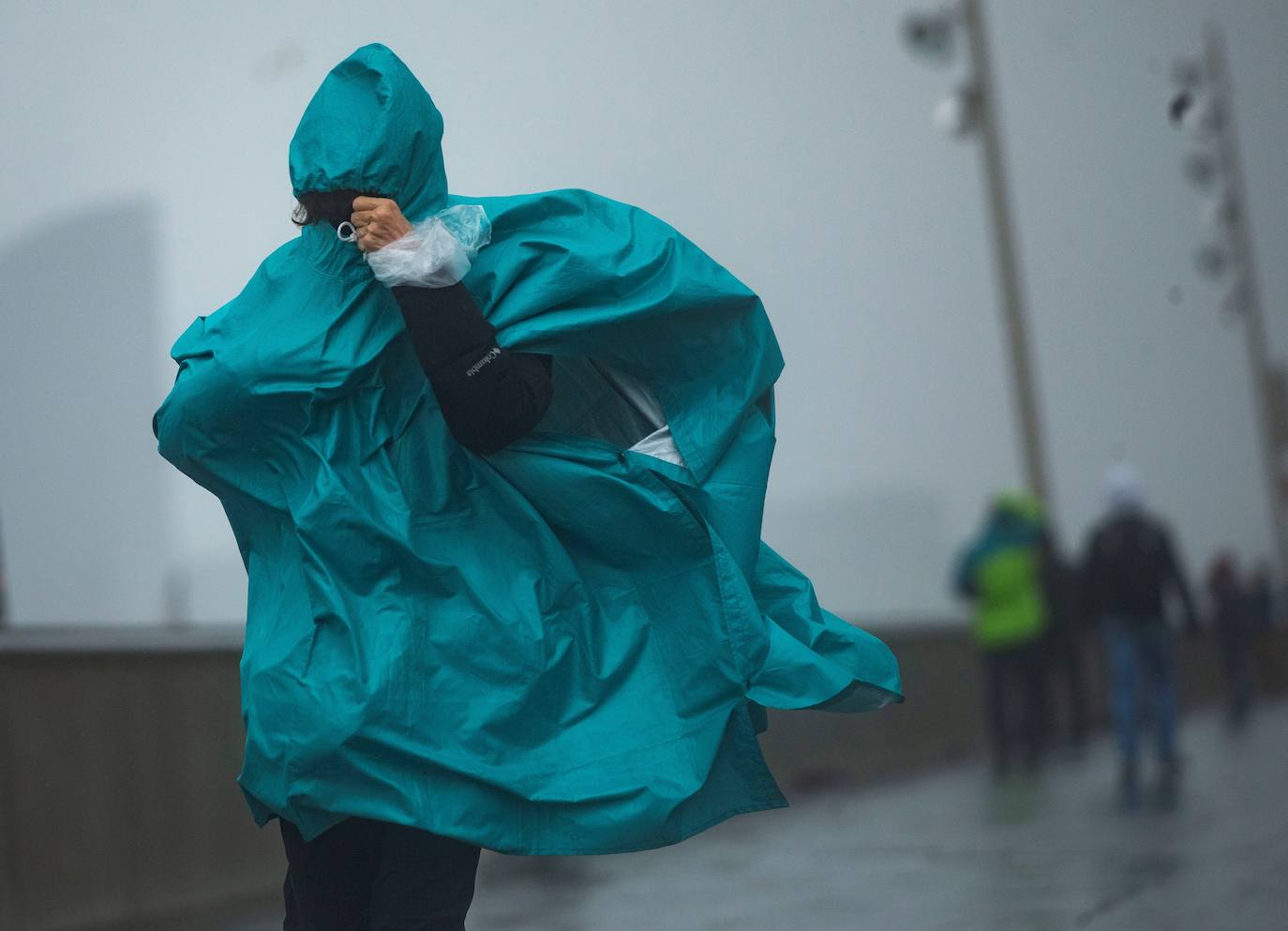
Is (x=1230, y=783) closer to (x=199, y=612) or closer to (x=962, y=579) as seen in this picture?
(x=962, y=579)

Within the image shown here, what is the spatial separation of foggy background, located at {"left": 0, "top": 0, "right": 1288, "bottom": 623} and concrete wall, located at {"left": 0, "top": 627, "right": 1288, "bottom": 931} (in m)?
0.18

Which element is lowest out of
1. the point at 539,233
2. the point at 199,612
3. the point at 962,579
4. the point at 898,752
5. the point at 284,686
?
the point at 898,752

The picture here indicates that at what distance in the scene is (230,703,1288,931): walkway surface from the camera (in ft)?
16.6

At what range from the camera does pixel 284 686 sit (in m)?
2.43

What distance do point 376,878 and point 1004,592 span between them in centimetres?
800

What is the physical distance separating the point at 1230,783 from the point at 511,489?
23.4 feet

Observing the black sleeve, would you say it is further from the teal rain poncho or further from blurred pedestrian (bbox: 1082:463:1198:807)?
blurred pedestrian (bbox: 1082:463:1198:807)

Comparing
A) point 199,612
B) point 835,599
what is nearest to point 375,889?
point 199,612

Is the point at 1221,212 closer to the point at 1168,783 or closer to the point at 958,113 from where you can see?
the point at 958,113

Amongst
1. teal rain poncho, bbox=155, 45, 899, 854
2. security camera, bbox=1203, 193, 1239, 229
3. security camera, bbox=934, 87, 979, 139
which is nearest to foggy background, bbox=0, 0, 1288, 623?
security camera, bbox=934, 87, 979, 139

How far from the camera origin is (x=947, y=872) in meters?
6.07

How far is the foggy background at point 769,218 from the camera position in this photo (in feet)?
18.3

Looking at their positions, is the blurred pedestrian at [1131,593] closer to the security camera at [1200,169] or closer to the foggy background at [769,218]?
the foggy background at [769,218]

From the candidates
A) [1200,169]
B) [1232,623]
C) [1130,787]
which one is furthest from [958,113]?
[1232,623]
